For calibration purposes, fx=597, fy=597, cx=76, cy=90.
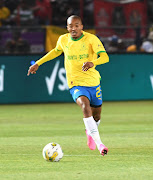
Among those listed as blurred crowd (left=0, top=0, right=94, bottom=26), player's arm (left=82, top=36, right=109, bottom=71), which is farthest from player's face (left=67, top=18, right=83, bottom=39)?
blurred crowd (left=0, top=0, right=94, bottom=26)

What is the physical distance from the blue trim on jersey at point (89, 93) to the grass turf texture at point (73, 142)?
0.85 meters

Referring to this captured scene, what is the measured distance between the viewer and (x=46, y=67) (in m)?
20.3

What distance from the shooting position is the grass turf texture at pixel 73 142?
7.93m

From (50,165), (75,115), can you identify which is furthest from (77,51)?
(75,115)

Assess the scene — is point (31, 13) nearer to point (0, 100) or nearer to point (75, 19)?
point (0, 100)

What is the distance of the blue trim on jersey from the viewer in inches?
389

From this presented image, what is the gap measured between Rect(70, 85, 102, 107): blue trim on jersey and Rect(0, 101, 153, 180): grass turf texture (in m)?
0.85

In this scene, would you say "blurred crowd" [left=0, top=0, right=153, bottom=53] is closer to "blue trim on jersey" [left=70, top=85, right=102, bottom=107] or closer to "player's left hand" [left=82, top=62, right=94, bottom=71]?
"blue trim on jersey" [left=70, top=85, right=102, bottom=107]

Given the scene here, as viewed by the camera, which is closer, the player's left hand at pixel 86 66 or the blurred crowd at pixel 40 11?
the player's left hand at pixel 86 66

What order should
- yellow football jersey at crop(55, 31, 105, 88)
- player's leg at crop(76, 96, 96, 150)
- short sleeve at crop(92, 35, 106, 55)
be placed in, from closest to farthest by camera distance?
player's leg at crop(76, 96, 96, 150)
short sleeve at crop(92, 35, 106, 55)
yellow football jersey at crop(55, 31, 105, 88)

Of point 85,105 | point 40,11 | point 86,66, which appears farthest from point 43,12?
point 86,66

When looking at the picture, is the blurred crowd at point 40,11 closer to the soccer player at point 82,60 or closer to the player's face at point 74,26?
the soccer player at point 82,60

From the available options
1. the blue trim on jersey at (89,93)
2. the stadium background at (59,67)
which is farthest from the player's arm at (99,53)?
the stadium background at (59,67)

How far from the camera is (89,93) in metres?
10.0
